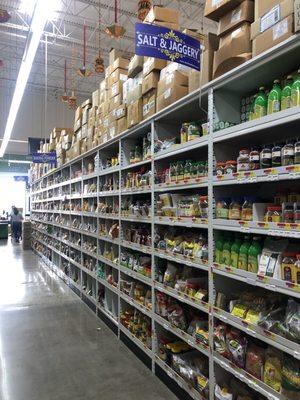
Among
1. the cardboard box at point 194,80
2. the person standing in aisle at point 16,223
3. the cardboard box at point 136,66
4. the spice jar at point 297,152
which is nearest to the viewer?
the spice jar at point 297,152

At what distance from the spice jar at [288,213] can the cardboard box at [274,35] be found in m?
0.92

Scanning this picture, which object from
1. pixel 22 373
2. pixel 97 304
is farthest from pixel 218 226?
pixel 97 304

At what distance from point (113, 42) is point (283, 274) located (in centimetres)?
1089

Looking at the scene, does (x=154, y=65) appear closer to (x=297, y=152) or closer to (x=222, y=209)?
(x=222, y=209)

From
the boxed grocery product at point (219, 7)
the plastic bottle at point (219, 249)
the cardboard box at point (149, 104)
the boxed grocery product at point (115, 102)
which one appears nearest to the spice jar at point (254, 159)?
the plastic bottle at point (219, 249)

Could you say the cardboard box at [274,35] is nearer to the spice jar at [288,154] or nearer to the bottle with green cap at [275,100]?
the bottle with green cap at [275,100]

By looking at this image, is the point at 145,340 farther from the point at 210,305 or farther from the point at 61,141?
the point at 61,141

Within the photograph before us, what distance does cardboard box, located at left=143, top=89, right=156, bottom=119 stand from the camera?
10.9 feet

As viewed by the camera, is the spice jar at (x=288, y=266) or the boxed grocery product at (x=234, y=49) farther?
the boxed grocery product at (x=234, y=49)

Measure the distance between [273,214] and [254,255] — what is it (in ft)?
1.01

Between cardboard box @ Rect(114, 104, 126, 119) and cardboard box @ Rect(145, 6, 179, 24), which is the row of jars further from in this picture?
cardboard box @ Rect(114, 104, 126, 119)

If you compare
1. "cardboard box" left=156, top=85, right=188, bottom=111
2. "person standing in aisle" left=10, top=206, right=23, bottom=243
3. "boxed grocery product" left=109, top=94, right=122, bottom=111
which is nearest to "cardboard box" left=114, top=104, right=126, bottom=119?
"boxed grocery product" left=109, top=94, right=122, bottom=111

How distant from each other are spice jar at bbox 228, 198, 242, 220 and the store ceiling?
6623 millimetres

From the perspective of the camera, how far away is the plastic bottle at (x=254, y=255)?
7.00ft
